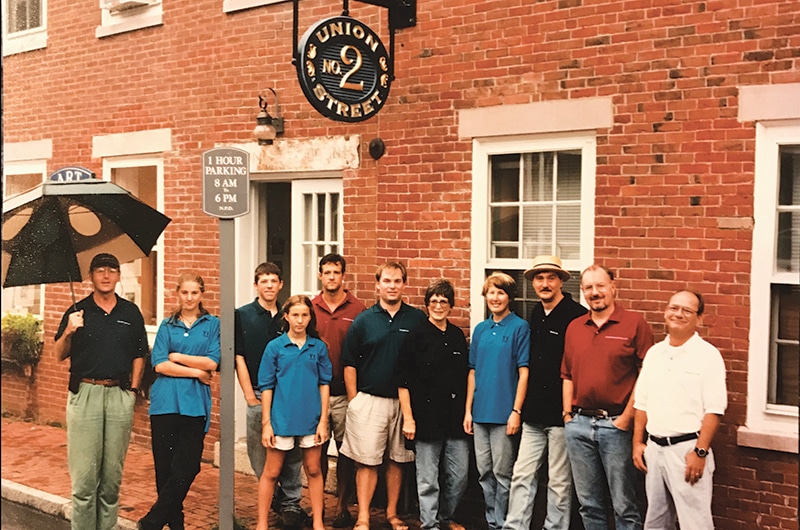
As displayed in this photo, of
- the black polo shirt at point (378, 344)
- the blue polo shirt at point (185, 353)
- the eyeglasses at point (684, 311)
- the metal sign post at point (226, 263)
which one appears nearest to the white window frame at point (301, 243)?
A: the black polo shirt at point (378, 344)

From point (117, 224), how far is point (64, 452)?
13.2ft

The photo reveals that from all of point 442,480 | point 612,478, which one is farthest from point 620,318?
point 442,480

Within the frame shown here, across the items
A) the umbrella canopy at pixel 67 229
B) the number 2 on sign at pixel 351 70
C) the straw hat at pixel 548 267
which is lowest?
the straw hat at pixel 548 267

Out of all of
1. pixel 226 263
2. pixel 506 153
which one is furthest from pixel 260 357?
pixel 506 153

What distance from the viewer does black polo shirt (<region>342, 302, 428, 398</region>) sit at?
22.9 feet

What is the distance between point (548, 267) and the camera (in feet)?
21.4

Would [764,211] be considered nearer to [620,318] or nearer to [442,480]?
[620,318]

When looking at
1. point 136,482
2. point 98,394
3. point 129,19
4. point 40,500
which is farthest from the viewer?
point 129,19

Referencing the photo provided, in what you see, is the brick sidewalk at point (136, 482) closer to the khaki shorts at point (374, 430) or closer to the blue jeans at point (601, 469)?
the khaki shorts at point (374, 430)

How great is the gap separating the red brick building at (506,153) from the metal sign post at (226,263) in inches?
92.5

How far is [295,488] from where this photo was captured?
7.41m

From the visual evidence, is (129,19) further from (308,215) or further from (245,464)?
(245,464)

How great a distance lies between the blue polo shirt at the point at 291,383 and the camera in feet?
22.1

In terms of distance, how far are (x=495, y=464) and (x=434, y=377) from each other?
2.50 feet
